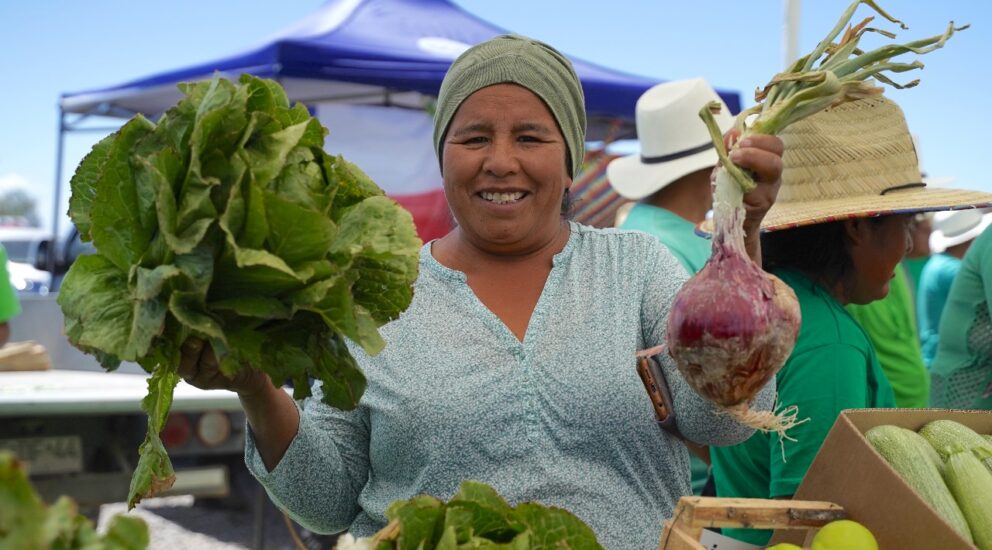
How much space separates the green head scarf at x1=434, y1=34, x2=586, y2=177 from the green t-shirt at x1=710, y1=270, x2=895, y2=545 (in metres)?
0.83

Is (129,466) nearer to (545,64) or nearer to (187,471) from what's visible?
(187,471)

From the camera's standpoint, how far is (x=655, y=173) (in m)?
4.20

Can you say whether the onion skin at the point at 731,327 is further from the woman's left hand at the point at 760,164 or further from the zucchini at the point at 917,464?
the zucchini at the point at 917,464

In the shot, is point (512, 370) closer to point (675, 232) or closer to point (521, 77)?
point (521, 77)

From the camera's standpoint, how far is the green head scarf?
2135 millimetres

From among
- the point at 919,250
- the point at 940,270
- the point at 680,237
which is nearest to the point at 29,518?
the point at 680,237

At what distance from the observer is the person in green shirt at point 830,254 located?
2457 millimetres

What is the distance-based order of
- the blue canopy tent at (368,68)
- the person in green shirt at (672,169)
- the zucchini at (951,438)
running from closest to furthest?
the zucchini at (951,438) < the person in green shirt at (672,169) < the blue canopy tent at (368,68)

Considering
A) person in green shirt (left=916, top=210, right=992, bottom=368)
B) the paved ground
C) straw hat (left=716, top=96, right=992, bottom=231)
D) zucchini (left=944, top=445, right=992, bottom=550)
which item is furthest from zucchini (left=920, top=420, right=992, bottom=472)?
the paved ground

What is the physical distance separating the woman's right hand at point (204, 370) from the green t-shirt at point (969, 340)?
2872 millimetres

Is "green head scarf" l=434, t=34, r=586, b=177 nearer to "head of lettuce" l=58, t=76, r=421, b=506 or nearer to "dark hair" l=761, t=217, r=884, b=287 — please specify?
"head of lettuce" l=58, t=76, r=421, b=506

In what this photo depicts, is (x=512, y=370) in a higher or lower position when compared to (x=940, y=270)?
higher

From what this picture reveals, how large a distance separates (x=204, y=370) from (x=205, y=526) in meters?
6.20

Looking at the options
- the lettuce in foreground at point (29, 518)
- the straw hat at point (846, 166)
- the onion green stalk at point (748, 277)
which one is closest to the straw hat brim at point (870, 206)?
the straw hat at point (846, 166)
